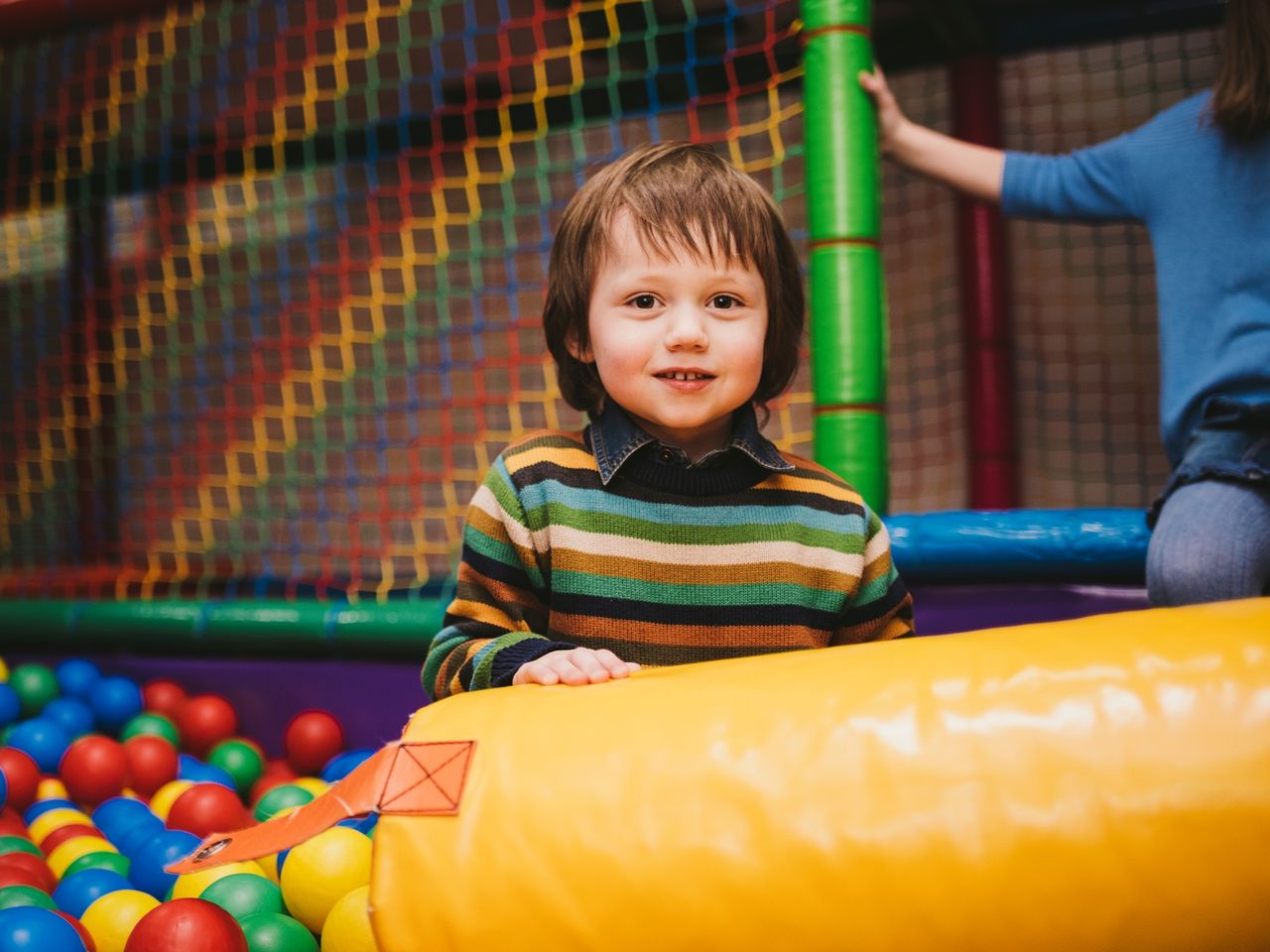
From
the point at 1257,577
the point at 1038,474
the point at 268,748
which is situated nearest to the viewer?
the point at 1257,577

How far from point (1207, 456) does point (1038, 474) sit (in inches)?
65.5

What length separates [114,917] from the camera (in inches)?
41.4

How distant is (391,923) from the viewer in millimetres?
689

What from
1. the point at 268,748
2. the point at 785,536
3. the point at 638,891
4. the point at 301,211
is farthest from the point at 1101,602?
the point at 301,211

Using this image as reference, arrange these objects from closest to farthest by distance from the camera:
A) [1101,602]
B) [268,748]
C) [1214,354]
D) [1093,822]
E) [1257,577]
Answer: [1093,822], [1257,577], [1214,354], [1101,602], [268,748]

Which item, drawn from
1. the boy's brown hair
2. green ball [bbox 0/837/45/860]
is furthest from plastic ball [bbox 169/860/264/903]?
the boy's brown hair

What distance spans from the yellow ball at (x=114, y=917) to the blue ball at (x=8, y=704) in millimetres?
785

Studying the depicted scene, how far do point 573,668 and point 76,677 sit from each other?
1.39m

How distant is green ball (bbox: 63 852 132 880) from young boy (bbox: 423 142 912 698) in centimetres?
52

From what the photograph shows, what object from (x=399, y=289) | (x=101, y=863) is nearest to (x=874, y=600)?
(x=101, y=863)

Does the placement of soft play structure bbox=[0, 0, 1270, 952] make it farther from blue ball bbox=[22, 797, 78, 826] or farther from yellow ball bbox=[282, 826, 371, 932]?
blue ball bbox=[22, 797, 78, 826]

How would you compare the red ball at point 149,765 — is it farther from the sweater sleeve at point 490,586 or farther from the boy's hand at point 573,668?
the boy's hand at point 573,668

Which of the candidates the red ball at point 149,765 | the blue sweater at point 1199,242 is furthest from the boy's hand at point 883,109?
the red ball at point 149,765

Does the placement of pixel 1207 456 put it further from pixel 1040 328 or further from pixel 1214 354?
pixel 1040 328
